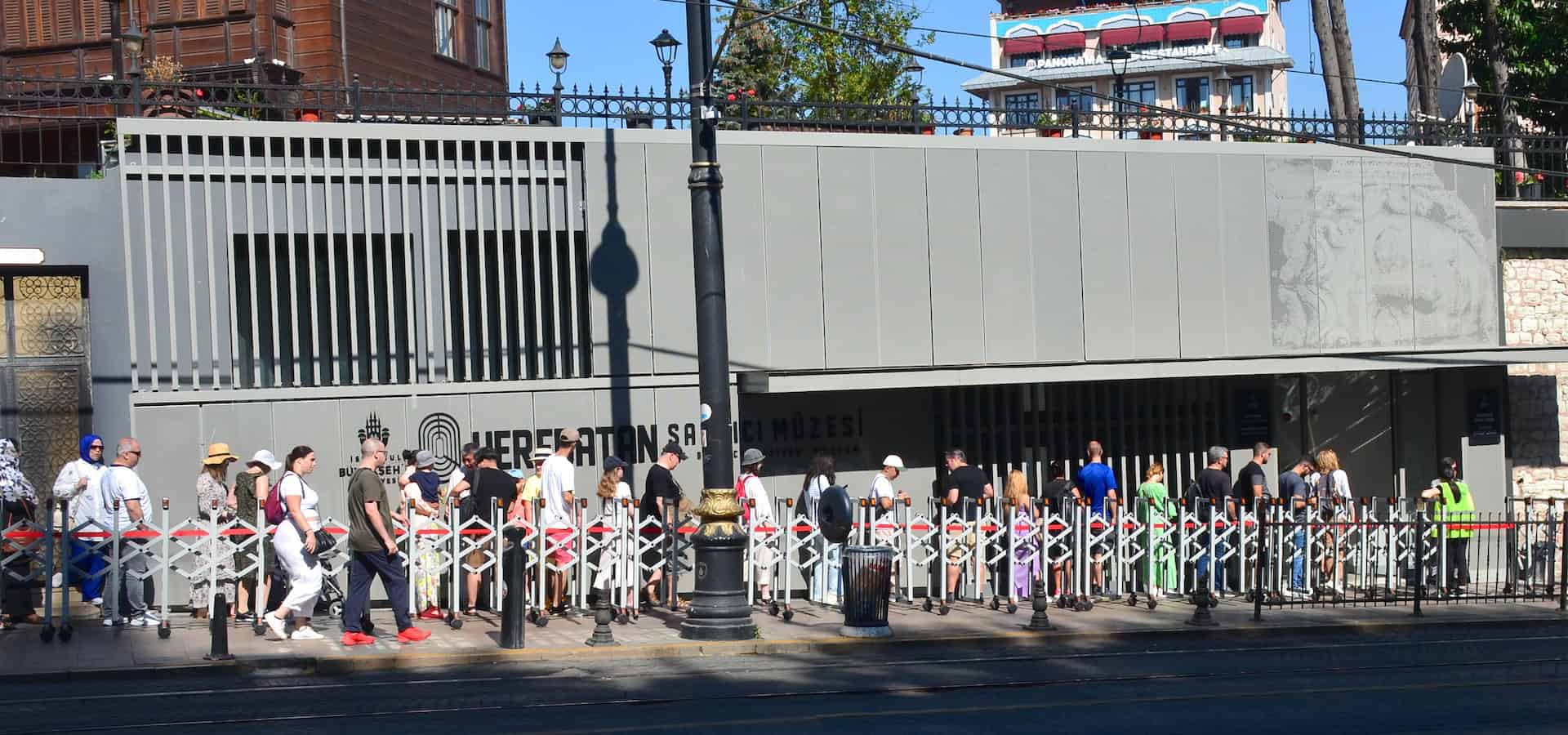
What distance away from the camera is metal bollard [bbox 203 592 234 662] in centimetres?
1249

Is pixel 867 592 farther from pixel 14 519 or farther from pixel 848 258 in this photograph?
pixel 14 519

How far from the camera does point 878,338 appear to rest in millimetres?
19812

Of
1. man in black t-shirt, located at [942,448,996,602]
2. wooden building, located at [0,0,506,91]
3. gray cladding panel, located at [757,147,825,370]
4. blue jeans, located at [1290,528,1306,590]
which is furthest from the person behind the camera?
wooden building, located at [0,0,506,91]

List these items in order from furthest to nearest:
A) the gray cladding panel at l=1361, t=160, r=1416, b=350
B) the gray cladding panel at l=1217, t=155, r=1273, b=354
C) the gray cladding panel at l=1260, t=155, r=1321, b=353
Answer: the gray cladding panel at l=1361, t=160, r=1416, b=350 < the gray cladding panel at l=1260, t=155, r=1321, b=353 < the gray cladding panel at l=1217, t=155, r=1273, b=354

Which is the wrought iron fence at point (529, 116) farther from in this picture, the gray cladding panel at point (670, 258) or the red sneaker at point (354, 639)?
the red sneaker at point (354, 639)

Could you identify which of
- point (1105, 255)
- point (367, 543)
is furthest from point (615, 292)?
point (1105, 255)

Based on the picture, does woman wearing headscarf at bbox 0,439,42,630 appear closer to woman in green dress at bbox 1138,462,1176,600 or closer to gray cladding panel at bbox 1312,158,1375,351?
woman in green dress at bbox 1138,462,1176,600

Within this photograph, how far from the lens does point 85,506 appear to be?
14.6m

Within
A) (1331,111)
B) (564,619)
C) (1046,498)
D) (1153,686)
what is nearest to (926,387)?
(1046,498)

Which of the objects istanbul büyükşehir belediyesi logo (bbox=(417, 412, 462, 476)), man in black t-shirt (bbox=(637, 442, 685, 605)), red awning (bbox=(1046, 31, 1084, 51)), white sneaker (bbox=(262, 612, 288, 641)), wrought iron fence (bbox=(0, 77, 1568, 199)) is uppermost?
red awning (bbox=(1046, 31, 1084, 51))

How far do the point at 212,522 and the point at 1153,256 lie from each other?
39.9 ft

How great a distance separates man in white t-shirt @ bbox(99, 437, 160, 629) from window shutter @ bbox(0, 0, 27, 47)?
39.3ft

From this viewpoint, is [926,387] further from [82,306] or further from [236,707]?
[236,707]

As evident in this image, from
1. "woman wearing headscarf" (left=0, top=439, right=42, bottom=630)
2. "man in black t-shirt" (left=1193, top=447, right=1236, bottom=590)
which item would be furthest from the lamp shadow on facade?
"man in black t-shirt" (left=1193, top=447, right=1236, bottom=590)
